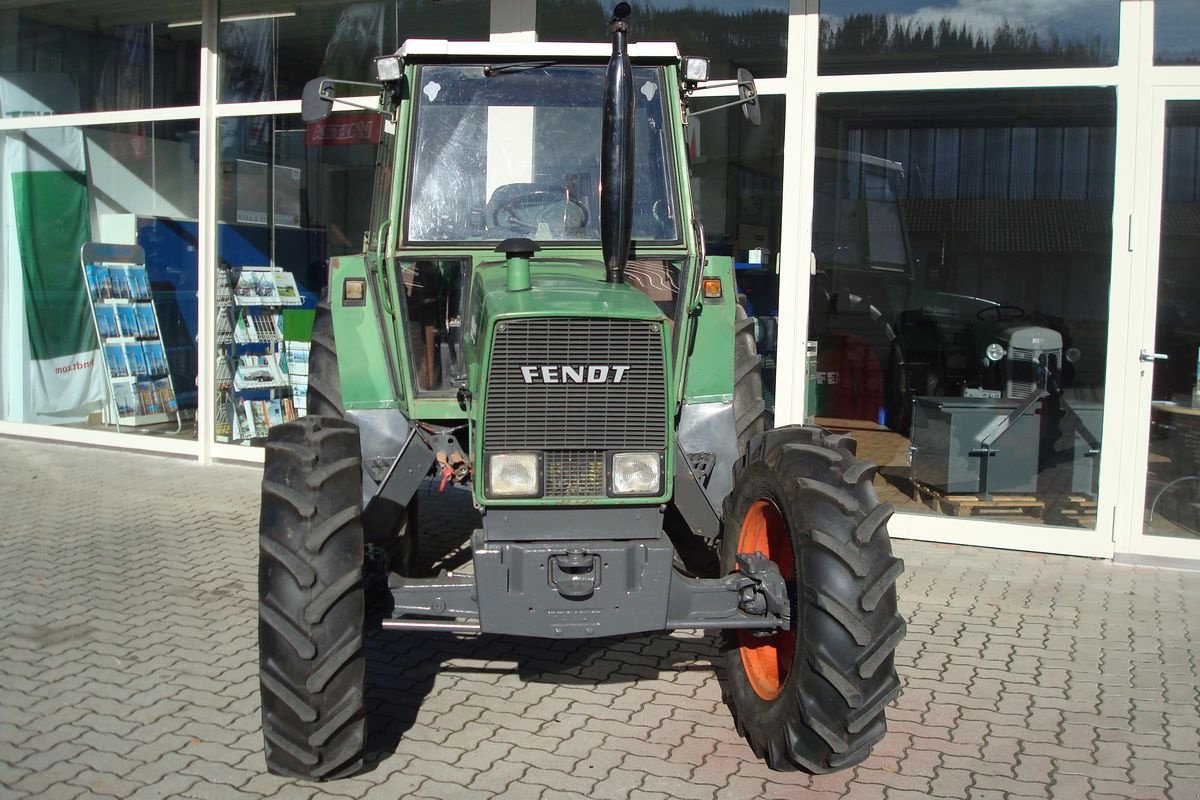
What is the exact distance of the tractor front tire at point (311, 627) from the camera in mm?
3650

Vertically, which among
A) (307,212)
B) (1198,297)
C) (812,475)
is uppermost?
(307,212)

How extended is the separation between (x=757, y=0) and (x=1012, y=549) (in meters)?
3.81

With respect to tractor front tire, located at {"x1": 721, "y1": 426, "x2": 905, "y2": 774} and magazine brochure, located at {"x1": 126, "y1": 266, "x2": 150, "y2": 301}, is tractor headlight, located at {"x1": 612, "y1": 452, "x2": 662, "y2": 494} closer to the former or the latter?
tractor front tire, located at {"x1": 721, "y1": 426, "x2": 905, "y2": 774}

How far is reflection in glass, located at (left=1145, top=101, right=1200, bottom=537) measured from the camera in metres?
6.67

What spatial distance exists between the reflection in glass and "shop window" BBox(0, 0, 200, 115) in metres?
7.23

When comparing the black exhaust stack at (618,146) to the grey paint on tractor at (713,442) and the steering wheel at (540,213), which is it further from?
the grey paint on tractor at (713,442)

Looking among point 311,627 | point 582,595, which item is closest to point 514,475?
point 582,595

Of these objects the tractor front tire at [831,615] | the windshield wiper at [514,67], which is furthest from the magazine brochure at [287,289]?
the tractor front tire at [831,615]

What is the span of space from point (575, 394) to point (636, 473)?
341 millimetres

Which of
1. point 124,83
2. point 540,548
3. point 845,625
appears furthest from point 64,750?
point 124,83

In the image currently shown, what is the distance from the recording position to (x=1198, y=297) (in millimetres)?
6684

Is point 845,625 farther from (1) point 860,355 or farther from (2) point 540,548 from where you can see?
(1) point 860,355

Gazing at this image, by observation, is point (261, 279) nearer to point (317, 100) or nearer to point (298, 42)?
point (298, 42)

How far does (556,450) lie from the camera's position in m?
3.94
